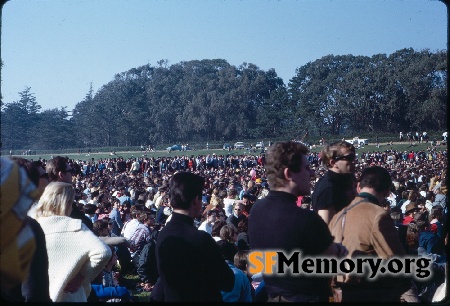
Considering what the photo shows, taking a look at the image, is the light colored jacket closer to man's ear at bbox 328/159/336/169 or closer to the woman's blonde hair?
man's ear at bbox 328/159/336/169

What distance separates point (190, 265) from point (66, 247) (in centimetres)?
100

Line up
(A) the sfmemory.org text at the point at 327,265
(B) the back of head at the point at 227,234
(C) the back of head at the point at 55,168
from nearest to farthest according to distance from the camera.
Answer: (A) the sfmemory.org text at the point at 327,265 < (C) the back of head at the point at 55,168 < (B) the back of head at the point at 227,234

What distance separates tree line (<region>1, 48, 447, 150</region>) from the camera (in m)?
73.2

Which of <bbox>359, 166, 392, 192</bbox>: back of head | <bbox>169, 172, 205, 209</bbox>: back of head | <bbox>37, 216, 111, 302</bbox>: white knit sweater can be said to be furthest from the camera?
<bbox>359, 166, 392, 192</bbox>: back of head

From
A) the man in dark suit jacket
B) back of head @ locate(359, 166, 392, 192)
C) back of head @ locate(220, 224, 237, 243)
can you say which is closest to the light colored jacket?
back of head @ locate(359, 166, 392, 192)

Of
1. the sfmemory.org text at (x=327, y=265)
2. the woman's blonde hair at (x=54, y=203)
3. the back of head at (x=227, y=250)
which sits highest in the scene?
the woman's blonde hair at (x=54, y=203)

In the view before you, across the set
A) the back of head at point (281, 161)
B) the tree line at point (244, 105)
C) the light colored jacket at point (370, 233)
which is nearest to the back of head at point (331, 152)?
the light colored jacket at point (370, 233)

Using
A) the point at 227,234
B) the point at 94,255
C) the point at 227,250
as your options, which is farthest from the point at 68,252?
the point at 227,234

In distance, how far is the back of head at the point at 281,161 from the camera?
11.5 feet

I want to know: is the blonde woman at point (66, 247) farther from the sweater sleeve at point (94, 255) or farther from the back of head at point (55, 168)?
the back of head at point (55, 168)

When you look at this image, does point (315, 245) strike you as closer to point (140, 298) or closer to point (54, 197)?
point (54, 197)

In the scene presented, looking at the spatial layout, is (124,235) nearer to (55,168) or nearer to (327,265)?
(55,168)

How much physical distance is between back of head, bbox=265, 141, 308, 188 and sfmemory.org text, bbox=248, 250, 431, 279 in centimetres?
43

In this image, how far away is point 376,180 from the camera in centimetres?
423
